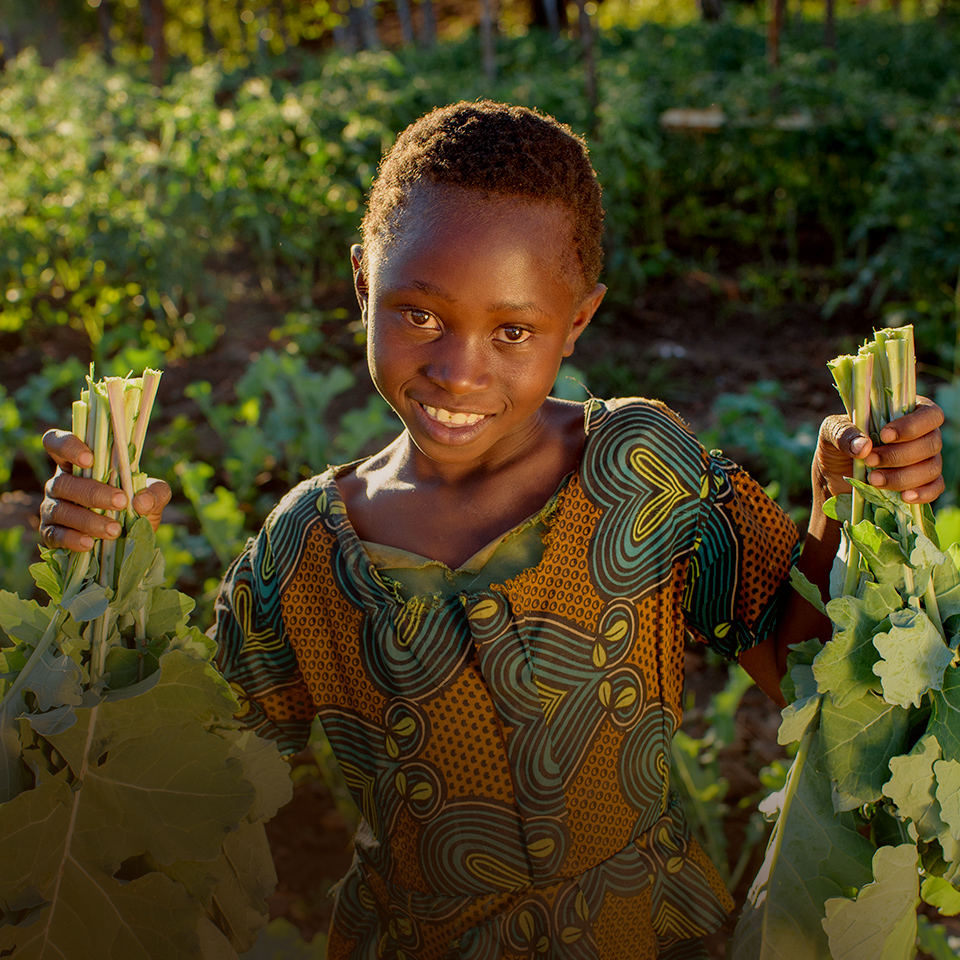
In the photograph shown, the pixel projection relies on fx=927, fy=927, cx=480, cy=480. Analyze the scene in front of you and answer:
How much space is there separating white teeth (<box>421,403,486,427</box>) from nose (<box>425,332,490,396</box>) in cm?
4

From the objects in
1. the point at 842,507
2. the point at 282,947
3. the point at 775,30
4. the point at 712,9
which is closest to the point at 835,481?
the point at 842,507

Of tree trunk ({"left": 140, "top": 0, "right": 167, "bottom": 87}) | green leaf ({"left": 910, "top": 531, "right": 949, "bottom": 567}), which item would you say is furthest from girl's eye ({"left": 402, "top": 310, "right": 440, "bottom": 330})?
tree trunk ({"left": 140, "top": 0, "right": 167, "bottom": 87})

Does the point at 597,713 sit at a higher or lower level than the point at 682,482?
lower

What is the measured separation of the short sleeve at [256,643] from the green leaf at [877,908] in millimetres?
800

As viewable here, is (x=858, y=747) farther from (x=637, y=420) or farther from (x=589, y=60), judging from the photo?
(x=589, y=60)

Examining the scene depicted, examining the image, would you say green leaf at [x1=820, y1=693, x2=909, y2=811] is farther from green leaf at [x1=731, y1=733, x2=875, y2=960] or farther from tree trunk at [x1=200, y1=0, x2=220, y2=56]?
tree trunk at [x1=200, y1=0, x2=220, y2=56]

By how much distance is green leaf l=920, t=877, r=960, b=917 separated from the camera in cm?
116

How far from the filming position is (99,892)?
1.05 meters

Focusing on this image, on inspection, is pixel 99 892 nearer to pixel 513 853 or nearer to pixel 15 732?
pixel 15 732

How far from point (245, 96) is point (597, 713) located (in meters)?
6.08

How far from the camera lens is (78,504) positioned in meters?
1.15

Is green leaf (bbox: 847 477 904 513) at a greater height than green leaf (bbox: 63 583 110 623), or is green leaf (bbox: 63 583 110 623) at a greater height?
green leaf (bbox: 847 477 904 513)

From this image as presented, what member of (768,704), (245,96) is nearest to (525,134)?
(768,704)

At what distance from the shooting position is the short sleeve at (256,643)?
1393 mm
